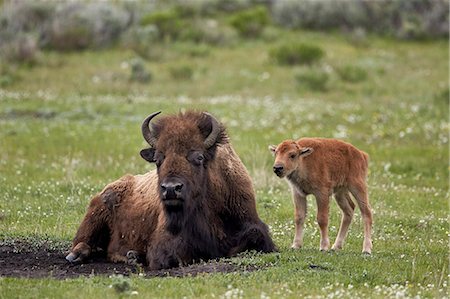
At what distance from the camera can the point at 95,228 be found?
12.3 meters

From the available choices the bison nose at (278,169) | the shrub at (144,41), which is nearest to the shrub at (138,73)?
the shrub at (144,41)

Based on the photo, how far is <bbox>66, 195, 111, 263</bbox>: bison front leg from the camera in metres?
12.2

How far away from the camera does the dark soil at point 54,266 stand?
10055mm

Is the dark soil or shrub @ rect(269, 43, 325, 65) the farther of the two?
shrub @ rect(269, 43, 325, 65)

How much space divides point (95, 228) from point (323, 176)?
3.22 m

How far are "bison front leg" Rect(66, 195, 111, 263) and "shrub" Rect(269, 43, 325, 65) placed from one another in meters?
21.2

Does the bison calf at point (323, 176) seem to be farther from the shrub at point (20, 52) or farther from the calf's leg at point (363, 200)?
the shrub at point (20, 52)

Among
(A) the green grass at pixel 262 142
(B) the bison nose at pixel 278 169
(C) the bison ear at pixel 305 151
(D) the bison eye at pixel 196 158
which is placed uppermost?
(D) the bison eye at pixel 196 158

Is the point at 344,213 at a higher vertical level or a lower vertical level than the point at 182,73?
higher

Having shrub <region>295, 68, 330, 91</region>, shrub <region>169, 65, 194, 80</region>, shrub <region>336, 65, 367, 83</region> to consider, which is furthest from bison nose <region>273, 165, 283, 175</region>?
shrub <region>169, 65, 194, 80</region>

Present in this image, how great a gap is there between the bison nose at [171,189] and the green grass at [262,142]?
0.96 m

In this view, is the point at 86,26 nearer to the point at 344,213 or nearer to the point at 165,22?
the point at 165,22

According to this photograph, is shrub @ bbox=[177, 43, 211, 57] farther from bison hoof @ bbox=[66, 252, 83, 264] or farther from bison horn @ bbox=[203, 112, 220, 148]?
bison horn @ bbox=[203, 112, 220, 148]

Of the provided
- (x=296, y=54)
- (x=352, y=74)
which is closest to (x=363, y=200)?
(x=352, y=74)
